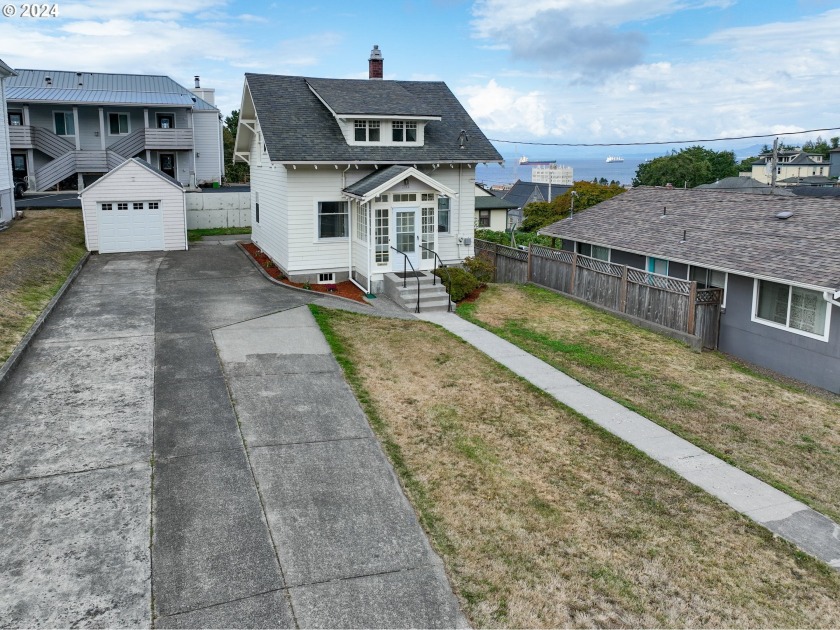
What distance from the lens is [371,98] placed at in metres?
21.5

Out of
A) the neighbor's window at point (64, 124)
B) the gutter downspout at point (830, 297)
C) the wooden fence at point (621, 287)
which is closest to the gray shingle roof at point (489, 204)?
the neighbor's window at point (64, 124)

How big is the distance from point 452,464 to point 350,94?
15.5m

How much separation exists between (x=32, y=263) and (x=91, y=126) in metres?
23.0

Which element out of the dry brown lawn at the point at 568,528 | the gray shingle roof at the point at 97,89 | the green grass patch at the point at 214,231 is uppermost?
the gray shingle roof at the point at 97,89

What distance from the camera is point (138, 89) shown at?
41844 mm

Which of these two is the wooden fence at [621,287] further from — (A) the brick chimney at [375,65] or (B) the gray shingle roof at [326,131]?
(A) the brick chimney at [375,65]

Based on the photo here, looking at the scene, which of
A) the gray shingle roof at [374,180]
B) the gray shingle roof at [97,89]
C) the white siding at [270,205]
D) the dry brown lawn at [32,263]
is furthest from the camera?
the gray shingle roof at [97,89]

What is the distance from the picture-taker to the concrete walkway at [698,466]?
26.3 ft

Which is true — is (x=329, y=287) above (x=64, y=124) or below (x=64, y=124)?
below

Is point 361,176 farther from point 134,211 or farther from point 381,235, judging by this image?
point 134,211

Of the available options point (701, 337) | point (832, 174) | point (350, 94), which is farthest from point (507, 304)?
point (832, 174)

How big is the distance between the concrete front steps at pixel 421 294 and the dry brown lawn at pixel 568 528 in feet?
21.1

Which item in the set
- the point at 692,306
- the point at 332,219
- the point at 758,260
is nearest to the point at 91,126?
the point at 332,219

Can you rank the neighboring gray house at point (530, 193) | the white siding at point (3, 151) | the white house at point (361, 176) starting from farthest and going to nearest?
the neighboring gray house at point (530, 193)
the white siding at point (3, 151)
the white house at point (361, 176)
